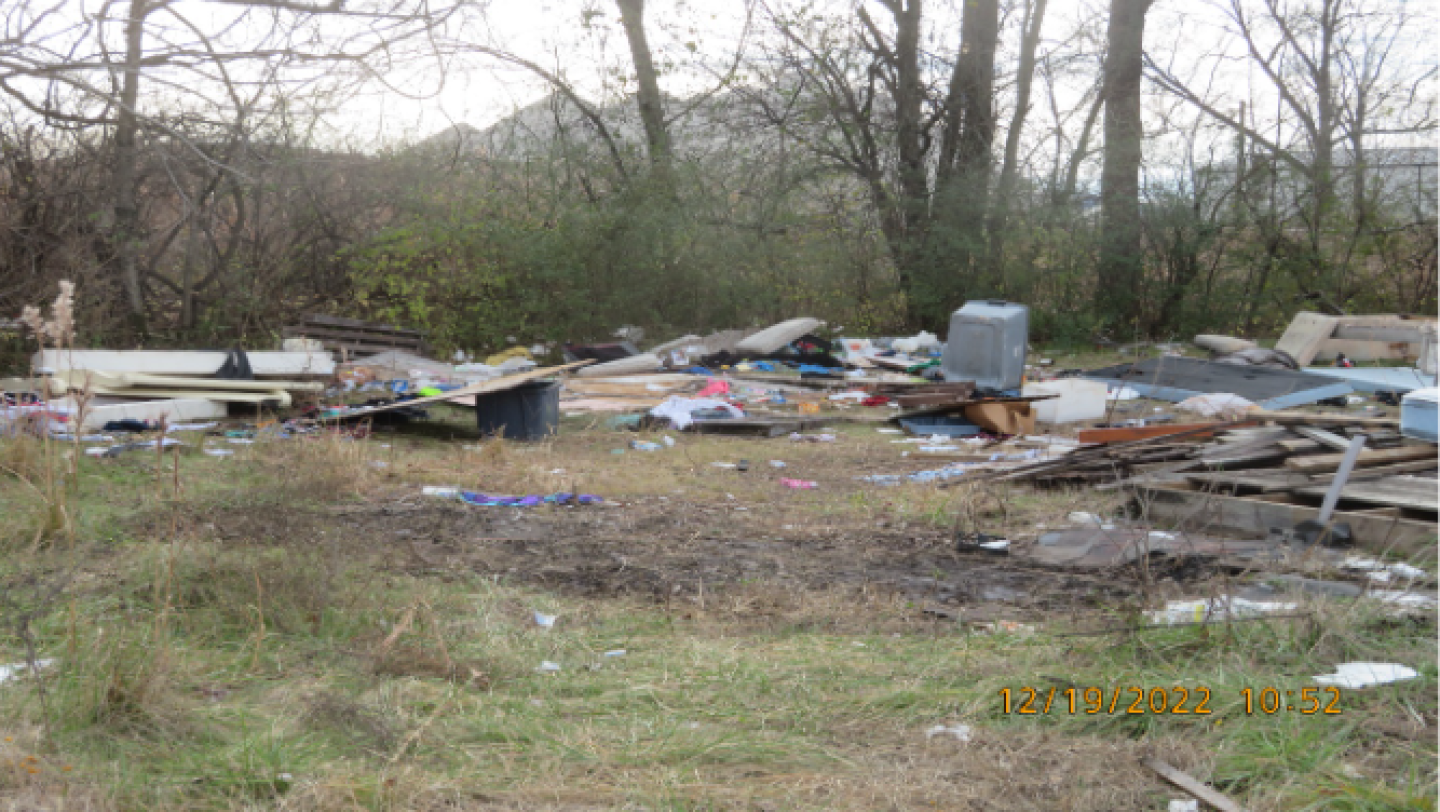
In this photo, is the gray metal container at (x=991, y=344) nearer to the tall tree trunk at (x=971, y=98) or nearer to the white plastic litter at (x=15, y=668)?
the tall tree trunk at (x=971, y=98)

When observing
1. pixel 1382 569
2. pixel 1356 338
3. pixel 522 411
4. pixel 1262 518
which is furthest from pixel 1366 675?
pixel 1356 338

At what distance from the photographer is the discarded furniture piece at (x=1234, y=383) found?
1062cm

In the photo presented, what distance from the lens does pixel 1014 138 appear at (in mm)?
18297

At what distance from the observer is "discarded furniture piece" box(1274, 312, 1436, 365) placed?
12859 millimetres

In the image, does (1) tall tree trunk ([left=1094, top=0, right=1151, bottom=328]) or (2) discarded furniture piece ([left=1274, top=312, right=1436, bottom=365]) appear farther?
(1) tall tree trunk ([left=1094, top=0, right=1151, bottom=328])

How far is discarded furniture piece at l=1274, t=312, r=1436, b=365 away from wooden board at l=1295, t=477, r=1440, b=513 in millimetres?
8265

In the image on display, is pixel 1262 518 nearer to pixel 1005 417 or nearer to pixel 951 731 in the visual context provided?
pixel 951 731

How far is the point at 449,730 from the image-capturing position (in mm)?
2885

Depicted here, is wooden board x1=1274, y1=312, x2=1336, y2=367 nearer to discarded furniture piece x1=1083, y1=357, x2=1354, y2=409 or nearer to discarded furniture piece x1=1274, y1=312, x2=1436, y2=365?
discarded furniture piece x1=1274, y1=312, x2=1436, y2=365

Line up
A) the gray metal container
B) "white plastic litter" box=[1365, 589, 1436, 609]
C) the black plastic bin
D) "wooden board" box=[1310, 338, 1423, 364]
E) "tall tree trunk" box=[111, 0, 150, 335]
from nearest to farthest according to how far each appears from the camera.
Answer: "white plastic litter" box=[1365, 589, 1436, 609], the black plastic bin, the gray metal container, "tall tree trunk" box=[111, 0, 150, 335], "wooden board" box=[1310, 338, 1423, 364]

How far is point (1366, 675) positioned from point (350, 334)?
1240cm

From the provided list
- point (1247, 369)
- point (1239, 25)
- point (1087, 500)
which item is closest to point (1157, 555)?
point (1087, 500)

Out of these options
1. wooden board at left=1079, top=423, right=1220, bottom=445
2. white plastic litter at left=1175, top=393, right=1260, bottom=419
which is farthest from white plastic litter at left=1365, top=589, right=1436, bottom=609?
white plastic litter at left=1175, top=393, right=1260, bottom=419

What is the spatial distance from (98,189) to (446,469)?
7.11 metres
